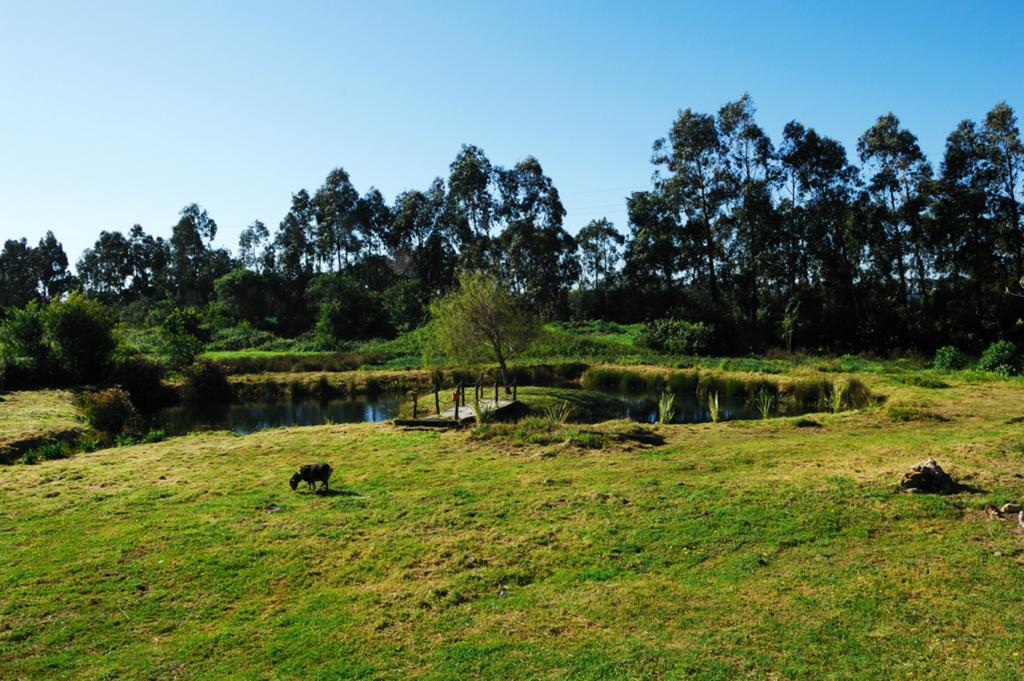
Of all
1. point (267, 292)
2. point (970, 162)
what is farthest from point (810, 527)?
point (267, 292)

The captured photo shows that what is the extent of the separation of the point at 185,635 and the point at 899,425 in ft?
56.2

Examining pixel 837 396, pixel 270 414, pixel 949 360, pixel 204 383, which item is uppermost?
pixel 949 360

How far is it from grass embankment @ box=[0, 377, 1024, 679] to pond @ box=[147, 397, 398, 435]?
12.0 metres

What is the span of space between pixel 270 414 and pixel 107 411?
753 cm

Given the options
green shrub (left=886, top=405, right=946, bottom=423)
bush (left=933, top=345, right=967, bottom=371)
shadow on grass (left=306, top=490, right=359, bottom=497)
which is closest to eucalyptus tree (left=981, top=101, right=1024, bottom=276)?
bush (left=933, top=345, right=967, bottom=371)

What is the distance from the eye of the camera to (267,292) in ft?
230

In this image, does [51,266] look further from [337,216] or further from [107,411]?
[107,411]

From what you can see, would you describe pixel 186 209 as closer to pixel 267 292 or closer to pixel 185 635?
pixel 267 292

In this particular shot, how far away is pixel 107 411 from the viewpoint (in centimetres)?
2236

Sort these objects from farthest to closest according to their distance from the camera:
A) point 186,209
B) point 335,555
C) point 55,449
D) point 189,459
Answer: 1. point 186,209
2. point 55,449
3. point 189,459
4. point 335,555

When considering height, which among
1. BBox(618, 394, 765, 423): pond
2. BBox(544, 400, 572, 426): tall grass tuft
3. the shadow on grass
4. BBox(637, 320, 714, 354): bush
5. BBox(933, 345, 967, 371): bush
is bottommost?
BBox(618, 394, 765, 423): pond

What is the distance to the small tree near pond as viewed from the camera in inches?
1068

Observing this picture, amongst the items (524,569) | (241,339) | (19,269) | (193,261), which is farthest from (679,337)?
(19,269)

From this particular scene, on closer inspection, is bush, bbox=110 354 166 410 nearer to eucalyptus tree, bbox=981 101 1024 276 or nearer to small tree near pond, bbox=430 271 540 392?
small tree near pond, bbox=430 271 540 392
